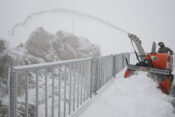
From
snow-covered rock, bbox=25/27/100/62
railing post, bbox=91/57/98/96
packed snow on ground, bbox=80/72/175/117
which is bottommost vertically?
packed snow on ground, bbox=80/72/175/117

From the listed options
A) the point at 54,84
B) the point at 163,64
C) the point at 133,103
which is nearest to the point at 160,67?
the point at 163,64

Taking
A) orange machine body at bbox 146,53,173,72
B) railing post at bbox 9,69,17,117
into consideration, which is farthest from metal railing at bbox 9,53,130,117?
orange machine body at bbox 146,53,173,72

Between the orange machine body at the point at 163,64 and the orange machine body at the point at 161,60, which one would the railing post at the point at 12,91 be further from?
the orange machine body at the point at 161,60

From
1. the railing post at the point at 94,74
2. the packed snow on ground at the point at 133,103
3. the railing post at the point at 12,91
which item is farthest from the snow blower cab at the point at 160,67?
the railing post at the point at 12,91

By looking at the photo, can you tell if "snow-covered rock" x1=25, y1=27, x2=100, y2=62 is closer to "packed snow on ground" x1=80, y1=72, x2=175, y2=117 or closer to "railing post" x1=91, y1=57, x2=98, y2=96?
"railing post" x1=91, y1=57, x2=98, y2=96

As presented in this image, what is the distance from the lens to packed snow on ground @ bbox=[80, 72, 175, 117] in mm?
2406

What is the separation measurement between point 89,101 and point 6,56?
237 inches

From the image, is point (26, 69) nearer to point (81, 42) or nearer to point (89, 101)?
point (89, 101)

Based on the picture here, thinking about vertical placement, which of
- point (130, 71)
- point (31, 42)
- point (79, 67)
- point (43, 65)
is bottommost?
point (130, 71)

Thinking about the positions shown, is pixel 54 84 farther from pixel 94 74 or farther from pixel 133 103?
pixel 133 103

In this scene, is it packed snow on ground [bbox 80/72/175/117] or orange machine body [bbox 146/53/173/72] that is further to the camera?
orange machine body [bbox 146/53/173/72]

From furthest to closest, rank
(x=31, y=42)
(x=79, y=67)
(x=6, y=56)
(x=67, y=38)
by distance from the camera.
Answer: (x=67, y=38), (x=31, y=42), (x=6, y=56), (x=79, y=67)

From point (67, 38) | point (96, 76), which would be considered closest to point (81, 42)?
point (67, 38)

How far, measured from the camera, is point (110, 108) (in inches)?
103
